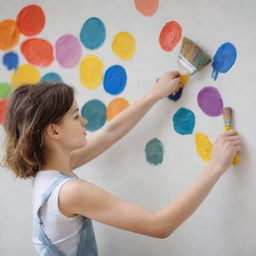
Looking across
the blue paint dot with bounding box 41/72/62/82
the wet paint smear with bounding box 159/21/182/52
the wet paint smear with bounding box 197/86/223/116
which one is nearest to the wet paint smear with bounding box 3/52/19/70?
the blue paint dot with bounding box 41/72/62/82

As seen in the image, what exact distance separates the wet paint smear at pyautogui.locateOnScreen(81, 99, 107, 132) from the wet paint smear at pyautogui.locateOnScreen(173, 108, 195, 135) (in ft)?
0.79

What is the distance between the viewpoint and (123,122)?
1.06m

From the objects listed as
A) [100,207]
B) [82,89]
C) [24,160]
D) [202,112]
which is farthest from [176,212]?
[82,89]

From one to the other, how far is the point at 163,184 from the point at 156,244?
18 centimetres

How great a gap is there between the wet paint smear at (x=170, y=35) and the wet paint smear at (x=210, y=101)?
0.16 meters

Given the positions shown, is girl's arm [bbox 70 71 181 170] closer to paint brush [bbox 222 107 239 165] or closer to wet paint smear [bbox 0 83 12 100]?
paint brush [bbox 222 107 239 165]

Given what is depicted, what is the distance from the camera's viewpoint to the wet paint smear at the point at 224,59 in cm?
91

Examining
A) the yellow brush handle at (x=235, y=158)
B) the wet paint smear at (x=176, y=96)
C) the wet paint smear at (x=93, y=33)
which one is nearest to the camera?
the yellow brush handle at (x=235, y=158)

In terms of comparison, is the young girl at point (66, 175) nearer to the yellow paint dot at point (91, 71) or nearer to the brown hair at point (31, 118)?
the brown hair at point (31, 118)

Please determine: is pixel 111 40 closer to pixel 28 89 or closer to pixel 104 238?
pixel 28 89

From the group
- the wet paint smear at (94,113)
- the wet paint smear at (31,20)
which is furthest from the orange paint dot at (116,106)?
the wet paint smear at (31,20)

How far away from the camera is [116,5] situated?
3.58 feet

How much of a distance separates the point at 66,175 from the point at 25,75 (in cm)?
48

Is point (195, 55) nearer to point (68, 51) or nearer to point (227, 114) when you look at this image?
point (227, 114)
